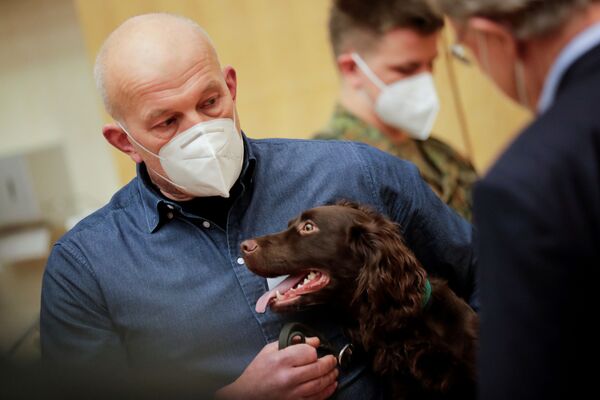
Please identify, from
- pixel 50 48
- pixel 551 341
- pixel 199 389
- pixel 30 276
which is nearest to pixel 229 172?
pixel 199 389

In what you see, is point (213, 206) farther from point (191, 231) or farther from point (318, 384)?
point (318, 384)

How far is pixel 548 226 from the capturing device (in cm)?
92

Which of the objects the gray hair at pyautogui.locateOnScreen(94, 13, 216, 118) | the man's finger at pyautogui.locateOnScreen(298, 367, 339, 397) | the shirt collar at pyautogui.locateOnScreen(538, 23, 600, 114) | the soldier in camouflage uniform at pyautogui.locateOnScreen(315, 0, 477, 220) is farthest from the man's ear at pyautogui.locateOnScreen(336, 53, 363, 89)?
the shirt collar at pyautogui.locateOnScreen(538, 23, 600, 114)

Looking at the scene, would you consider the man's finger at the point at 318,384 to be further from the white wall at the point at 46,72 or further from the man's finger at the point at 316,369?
the white wall at the point at 46,72

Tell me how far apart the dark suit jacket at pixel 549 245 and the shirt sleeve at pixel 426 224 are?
629 millimetres

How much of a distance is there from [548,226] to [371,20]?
169 centimetres

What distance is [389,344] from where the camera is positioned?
58.5 inches

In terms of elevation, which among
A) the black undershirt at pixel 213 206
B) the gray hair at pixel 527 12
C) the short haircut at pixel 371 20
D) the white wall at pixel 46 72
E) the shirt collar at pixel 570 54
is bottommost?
the white wall at pixel 46 72

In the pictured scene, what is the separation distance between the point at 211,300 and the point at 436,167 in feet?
3.77

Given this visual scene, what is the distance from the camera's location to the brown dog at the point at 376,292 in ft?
4.81

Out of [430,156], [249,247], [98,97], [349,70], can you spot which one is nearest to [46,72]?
[98,97]

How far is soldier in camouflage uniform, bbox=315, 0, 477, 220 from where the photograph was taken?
2.41 metres

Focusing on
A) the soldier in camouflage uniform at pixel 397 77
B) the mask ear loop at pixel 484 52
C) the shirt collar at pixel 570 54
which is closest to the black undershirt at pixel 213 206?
the mask ear loop at pixel 484 52

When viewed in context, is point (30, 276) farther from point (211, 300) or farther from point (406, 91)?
point (406, 91)
